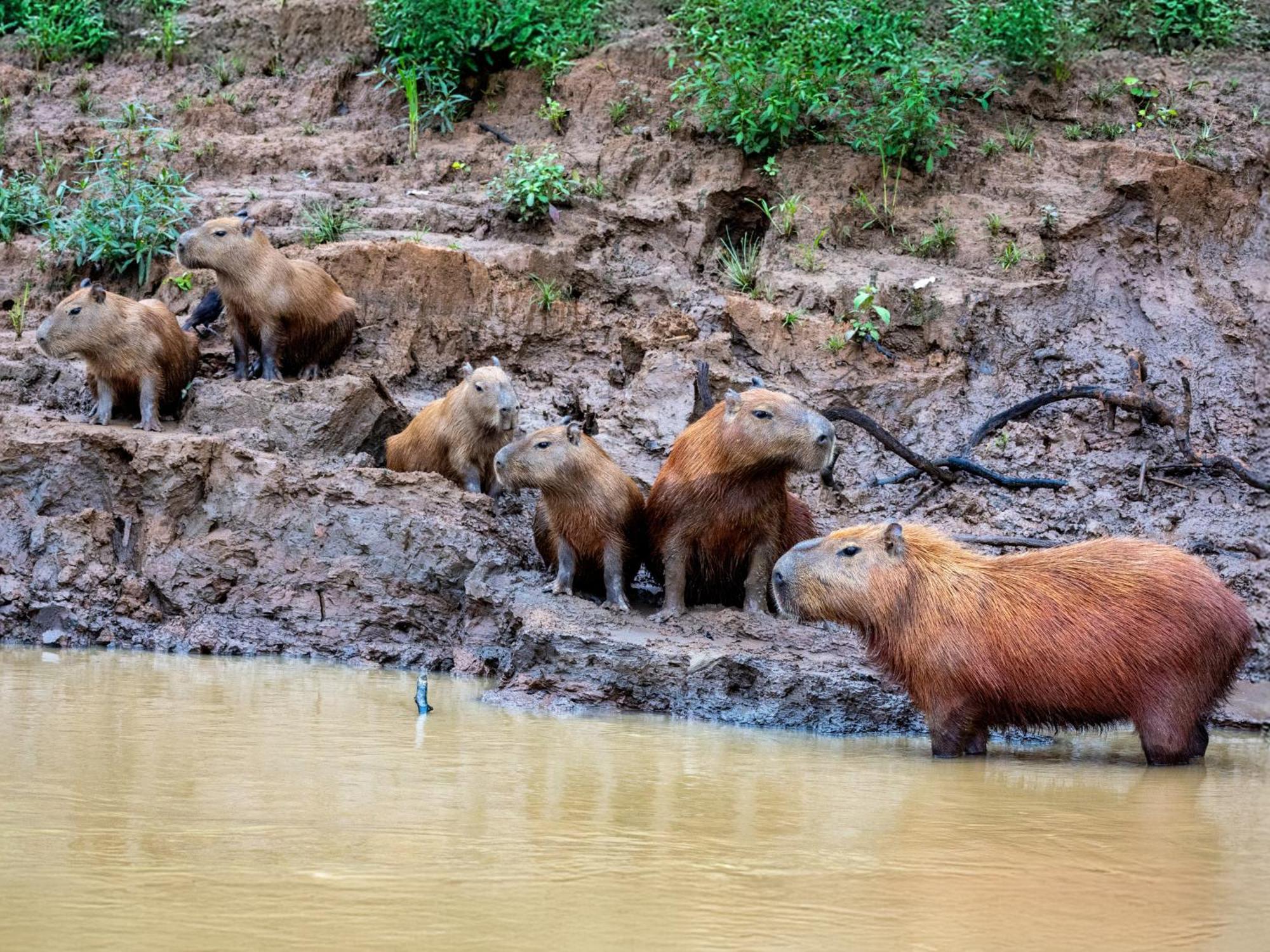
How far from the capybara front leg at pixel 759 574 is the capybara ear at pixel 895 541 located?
56.9 inches

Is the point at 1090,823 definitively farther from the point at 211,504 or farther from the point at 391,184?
the point at 391,184

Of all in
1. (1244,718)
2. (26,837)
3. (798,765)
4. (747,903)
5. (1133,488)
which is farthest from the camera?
(1133,488)

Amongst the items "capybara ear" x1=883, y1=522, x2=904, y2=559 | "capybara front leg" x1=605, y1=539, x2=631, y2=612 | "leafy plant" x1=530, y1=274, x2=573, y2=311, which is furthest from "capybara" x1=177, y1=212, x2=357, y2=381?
"capybara ear" x1=883, y1=522, x2=904, y2=559

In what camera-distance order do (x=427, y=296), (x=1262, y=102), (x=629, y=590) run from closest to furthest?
(x=629, y=590) < (x=427, y=296) < (x=1262, y=102)

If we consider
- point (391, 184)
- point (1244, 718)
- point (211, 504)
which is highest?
point (391, 184)

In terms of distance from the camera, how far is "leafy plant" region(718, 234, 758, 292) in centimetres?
1094

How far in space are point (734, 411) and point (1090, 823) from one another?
341 centimetres

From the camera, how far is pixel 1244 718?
7.05 metres

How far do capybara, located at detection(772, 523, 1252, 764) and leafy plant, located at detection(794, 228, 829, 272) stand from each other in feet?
16.4

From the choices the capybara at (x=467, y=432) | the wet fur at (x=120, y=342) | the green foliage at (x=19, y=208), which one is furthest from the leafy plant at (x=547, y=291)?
the green foliage at (x=19, y=208)

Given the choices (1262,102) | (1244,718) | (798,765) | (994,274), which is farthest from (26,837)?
(1262,102)

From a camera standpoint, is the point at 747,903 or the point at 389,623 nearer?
the point at 747,903

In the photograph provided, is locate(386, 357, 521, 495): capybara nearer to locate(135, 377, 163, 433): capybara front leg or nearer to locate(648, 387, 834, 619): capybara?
locate(135, 377, 163, 433): capybara front leg

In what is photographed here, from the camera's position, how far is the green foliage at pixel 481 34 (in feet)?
41.6
